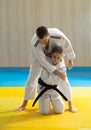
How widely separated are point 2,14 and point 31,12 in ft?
4.15

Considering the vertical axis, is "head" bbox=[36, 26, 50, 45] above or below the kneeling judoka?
above

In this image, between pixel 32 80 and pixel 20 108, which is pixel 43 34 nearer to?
pixel 32 80

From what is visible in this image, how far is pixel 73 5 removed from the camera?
13211 mm

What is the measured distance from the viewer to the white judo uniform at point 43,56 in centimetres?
649

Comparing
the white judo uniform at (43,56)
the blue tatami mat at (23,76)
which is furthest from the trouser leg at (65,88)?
the blue tatami mat at (23,76)

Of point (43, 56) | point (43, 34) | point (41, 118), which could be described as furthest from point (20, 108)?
point (43, 34)

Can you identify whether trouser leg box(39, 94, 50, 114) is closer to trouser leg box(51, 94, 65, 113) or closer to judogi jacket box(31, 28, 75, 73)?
trouser leg box(51, 94, 65, 113)

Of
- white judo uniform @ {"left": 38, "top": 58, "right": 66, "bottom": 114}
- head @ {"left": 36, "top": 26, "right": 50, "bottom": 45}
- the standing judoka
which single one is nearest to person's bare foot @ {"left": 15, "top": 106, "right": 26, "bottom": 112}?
the standing judoka

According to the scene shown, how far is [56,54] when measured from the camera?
6387 mm

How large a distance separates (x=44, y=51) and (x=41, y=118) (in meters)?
1.35

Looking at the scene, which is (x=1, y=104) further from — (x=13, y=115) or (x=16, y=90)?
(x=16, y=90)

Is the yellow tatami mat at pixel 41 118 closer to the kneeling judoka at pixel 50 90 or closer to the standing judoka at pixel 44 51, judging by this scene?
the kneeling judoka at pixel 50 90

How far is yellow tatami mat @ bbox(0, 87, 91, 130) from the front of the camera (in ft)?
19.5

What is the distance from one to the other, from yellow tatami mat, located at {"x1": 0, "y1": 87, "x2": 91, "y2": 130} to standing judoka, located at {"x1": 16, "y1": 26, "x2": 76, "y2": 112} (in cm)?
28
